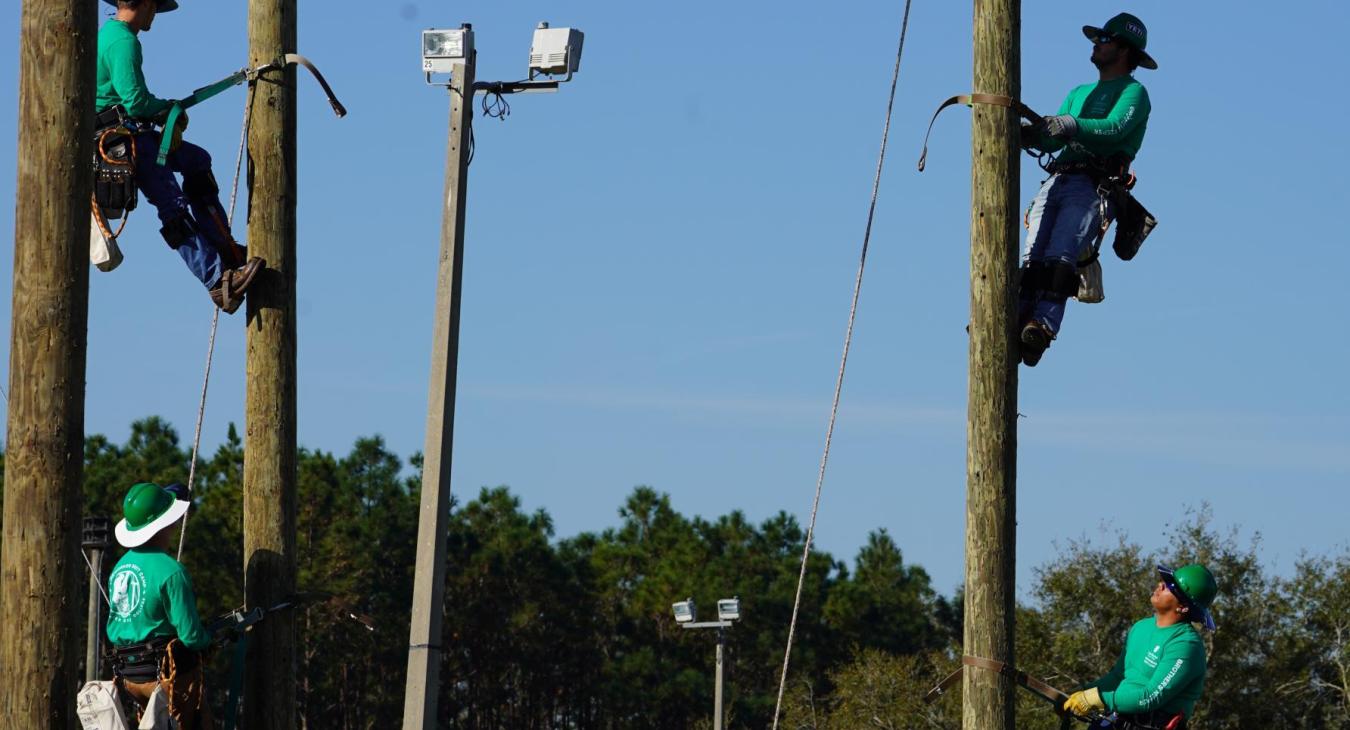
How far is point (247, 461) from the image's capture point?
885 centimetres

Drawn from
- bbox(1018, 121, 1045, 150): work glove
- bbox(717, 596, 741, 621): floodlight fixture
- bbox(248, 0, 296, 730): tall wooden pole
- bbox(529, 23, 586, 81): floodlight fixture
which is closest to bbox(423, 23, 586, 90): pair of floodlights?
bbox(529, 23, 586, 81): floodlight fixture

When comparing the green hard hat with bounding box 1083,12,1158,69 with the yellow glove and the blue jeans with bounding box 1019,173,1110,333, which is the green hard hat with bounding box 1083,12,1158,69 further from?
the yellow glove

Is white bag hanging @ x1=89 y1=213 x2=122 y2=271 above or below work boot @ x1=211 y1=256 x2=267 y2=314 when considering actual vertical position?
above

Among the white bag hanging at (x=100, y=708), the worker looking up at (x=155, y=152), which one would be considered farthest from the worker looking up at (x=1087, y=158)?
the white bag hanging at (x=100, y=708)

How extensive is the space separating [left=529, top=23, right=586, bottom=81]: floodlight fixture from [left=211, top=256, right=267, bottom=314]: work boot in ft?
5.66

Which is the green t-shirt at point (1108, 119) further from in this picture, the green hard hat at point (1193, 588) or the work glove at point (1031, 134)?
the green hard hat at point (1193, 588)

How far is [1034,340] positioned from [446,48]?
3.11 m

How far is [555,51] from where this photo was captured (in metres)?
9.79

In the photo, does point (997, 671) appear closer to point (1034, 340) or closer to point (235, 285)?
point (1034, 340)

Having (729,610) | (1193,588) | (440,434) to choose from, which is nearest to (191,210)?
(440,434)

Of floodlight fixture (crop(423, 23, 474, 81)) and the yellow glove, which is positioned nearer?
the yellow glove

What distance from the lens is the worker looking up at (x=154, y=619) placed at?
813cm

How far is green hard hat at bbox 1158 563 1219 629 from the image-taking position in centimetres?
846

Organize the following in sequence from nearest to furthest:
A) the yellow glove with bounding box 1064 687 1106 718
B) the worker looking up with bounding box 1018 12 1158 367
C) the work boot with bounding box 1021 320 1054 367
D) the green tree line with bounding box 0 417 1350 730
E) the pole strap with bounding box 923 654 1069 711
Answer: the pole strap with bounding box 923 654 1069 711 → the work boot with bounding box 1021 320 1054 367 → the yellow glove with bounding box 1064 687 1106 718 → the worker looking up with bounding box 1018 12 1158 367 → the green tree line with bounding box 0 417 1350 730
